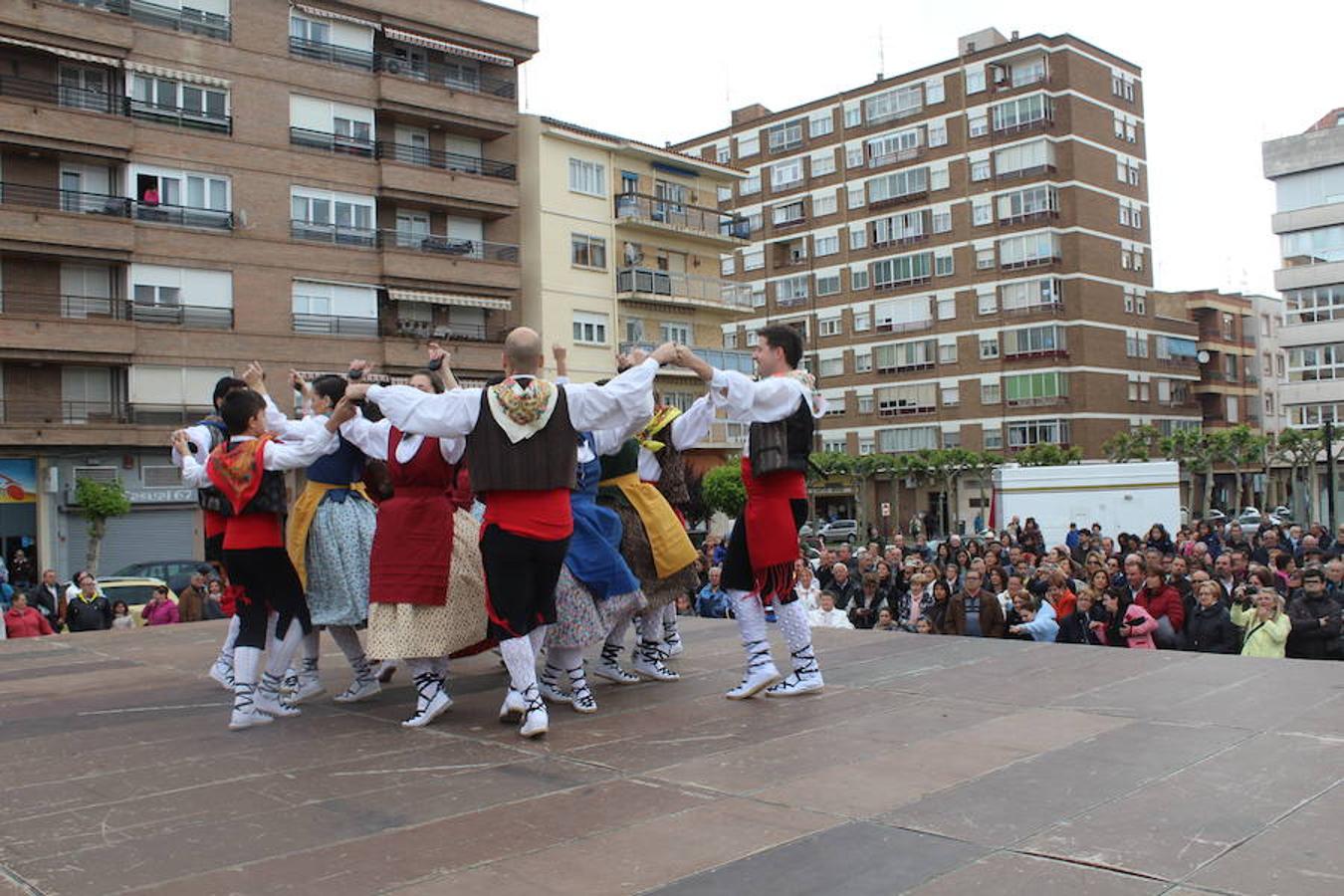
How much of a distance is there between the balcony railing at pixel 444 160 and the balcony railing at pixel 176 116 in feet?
16.2

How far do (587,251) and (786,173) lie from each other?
86.9ft

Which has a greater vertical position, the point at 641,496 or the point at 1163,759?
the point at 641,496

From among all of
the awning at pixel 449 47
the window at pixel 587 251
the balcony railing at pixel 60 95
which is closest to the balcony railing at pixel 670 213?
the window at pixel 587 251

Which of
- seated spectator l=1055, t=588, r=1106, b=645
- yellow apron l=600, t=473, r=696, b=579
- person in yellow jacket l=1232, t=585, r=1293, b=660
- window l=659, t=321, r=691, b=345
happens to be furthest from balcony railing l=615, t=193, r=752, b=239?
yellow apron l=600, t=473, r=696, b=579

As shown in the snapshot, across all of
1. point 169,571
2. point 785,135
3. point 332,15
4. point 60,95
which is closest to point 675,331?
point 332,15

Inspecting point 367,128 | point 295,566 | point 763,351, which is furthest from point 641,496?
point 367,128

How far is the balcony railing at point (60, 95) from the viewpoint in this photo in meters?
30.6

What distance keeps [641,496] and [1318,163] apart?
212 ft

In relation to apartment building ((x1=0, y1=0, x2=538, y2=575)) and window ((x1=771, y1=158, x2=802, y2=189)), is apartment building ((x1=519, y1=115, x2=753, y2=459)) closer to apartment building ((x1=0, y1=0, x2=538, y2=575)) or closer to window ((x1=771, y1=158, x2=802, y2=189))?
apartment building ((x1=0, y1=0, x2=538, y2=575))

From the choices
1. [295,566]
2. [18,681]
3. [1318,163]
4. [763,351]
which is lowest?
[18,681]

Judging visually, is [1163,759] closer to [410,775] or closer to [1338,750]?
[1338,750]

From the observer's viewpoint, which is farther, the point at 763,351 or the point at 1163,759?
the point at 763,351

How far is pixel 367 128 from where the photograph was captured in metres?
37.2

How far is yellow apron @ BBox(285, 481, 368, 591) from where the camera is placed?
7.46 m
